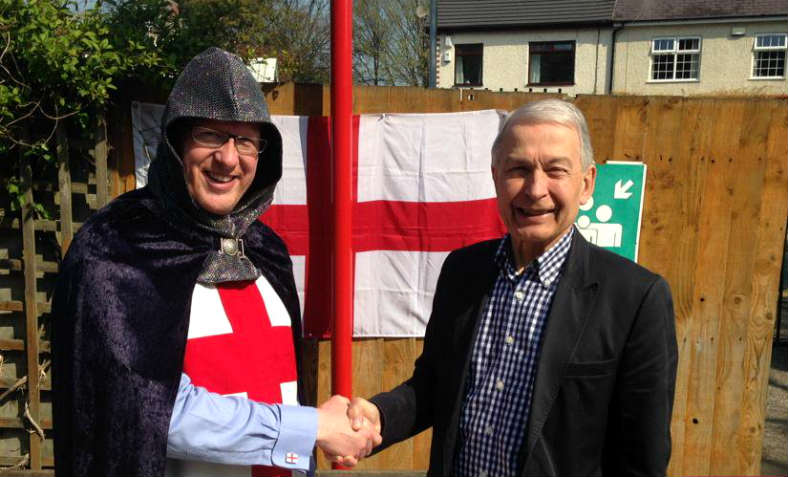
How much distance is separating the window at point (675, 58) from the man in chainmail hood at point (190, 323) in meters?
23.3

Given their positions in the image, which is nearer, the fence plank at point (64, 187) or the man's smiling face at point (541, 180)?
the man's smiling face at point (541, 180)

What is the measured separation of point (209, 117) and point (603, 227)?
8.50 feet

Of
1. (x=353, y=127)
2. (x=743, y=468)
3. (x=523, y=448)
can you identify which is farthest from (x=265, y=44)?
(x=743, y=468)

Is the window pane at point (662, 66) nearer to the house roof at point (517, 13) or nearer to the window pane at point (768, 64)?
the house roof at point (517, 13)

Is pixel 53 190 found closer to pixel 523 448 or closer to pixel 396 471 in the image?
pixel 396 471

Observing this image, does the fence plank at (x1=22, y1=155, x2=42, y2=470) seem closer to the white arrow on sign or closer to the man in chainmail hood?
the man in chainmail hood

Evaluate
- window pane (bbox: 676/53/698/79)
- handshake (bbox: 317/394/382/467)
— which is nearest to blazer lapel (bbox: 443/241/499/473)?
handshake (bbox: 317/394/382/467)

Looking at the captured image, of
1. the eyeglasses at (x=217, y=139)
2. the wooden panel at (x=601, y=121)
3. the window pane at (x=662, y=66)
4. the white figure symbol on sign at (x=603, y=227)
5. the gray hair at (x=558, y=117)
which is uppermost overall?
the window pane at (x=662, y=66)

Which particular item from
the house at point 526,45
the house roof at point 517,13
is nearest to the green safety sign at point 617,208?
the house at point 526,45

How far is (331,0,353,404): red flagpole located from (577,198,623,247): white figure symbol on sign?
1.45m

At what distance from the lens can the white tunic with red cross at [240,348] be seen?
5.74ft

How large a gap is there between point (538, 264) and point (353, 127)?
2.06 m

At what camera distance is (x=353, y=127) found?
11.3 feet

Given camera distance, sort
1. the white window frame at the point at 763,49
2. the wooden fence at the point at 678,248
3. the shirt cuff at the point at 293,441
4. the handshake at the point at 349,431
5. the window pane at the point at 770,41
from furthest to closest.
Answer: the window pane at the point at 770,41 < the white window frame at the point at 763,49 < the wooden fence at the point at 678,248 < the handshake at the point at 349,431 < the shirt cuff at the point at 293,441
